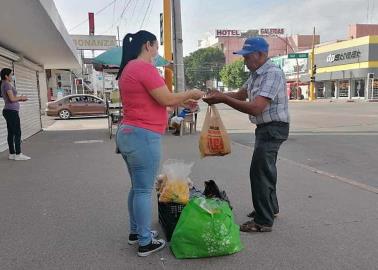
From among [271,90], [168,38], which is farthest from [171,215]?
[168,38]

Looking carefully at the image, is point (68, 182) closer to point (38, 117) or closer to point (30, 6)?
point (30, 6)

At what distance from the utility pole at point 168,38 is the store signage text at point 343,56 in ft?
121

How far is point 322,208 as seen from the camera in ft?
16.2

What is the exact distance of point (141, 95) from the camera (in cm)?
340

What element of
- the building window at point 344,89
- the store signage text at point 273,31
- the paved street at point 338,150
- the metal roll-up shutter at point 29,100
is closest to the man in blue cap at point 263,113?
the paved street at point 338,150

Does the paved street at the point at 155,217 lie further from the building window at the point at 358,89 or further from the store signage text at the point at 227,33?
the store signage text at the point at 227,33

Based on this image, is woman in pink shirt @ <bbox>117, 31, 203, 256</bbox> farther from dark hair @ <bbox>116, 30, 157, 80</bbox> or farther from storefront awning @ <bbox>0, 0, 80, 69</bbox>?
storefront awning @ <bbox>0, 0, 80, 69</bbox>

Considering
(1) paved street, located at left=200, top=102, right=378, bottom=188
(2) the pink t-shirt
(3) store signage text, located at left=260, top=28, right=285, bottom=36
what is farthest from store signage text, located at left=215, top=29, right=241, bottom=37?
(2) the pink t-shirt

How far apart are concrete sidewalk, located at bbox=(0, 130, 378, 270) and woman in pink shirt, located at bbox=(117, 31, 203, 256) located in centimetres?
48

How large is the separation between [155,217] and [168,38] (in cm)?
1191

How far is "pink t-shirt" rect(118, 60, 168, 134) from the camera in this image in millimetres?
3352

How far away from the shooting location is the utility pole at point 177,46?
1390 centimetres

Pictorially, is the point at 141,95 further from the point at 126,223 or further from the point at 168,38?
the point at 168,38

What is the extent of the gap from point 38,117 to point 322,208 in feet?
45.5
